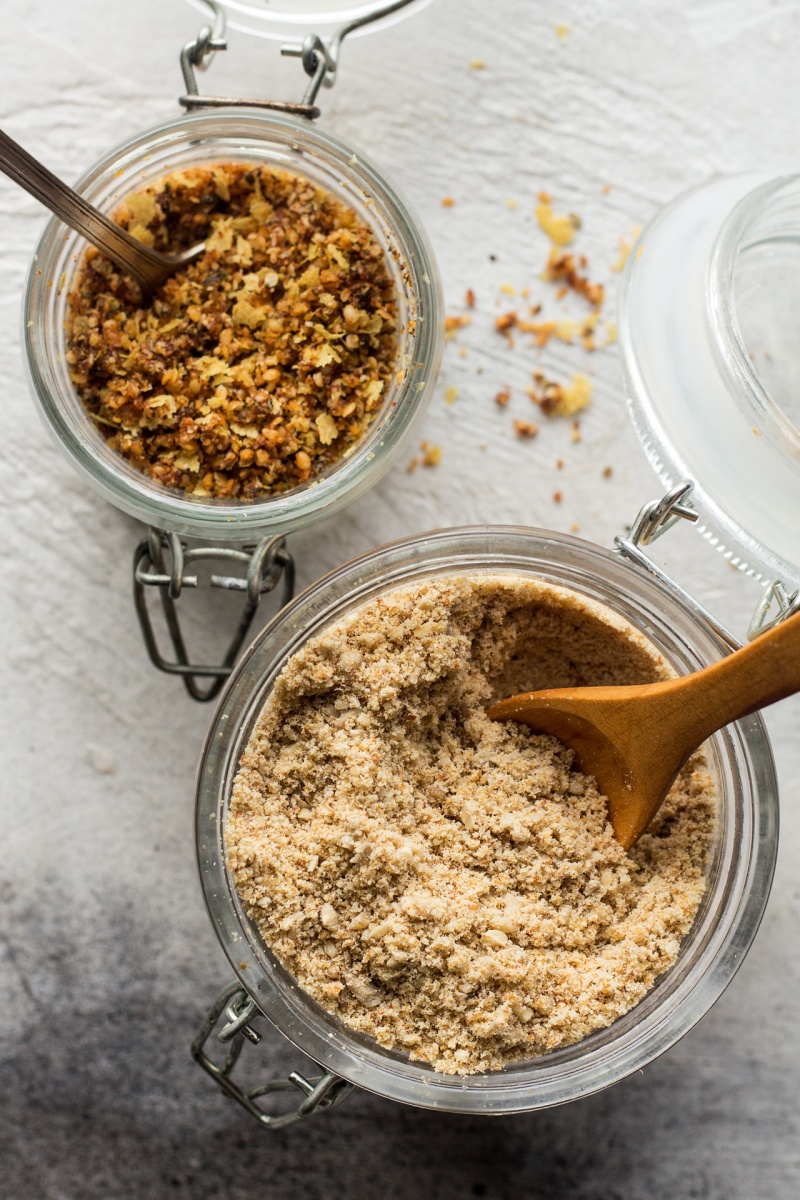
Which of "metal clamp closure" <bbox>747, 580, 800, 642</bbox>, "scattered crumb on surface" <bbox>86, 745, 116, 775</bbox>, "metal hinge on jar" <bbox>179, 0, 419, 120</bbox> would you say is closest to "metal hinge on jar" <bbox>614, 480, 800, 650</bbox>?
"metal clamp closure" <bbox>747, 580, 800, 642</bbox>

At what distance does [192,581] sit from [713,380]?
0.52 metres

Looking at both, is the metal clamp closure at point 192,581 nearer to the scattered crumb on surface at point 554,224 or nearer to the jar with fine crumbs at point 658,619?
the jar with fine crumbs at point 658,619

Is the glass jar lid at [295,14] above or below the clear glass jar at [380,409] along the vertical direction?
above

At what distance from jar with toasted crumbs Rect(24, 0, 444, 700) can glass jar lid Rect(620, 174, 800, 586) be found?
0.21 m

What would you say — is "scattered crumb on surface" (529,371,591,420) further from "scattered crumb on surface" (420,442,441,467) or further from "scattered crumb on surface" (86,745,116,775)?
"scattered crumb on surface" (86,745,116,775)

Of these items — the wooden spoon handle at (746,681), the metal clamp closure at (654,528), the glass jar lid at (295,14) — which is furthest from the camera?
the glass jar lid at (295,14)

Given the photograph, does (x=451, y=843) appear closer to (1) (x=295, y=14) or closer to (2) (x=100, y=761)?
(2) (x=100, y=761)

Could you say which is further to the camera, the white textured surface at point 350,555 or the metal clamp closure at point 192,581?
the white textured surface at point 350,555

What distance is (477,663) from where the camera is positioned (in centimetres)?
83

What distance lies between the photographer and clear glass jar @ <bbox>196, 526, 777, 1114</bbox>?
77 centimetres

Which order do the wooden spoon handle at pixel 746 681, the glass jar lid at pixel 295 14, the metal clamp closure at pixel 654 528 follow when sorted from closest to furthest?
1. the wooden spoon handle at pixel 746 681
2. the metal clamp closure at pixel 654 528
3. the glass jar lid at pixel 295 14

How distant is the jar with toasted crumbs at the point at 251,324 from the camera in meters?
0.83

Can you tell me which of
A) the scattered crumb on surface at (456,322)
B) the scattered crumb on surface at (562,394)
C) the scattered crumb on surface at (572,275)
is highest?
the scattered crumb on surface at (572,275)

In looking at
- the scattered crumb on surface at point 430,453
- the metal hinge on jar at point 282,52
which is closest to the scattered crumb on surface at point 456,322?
the scattered crumb on surface at point 430,453
